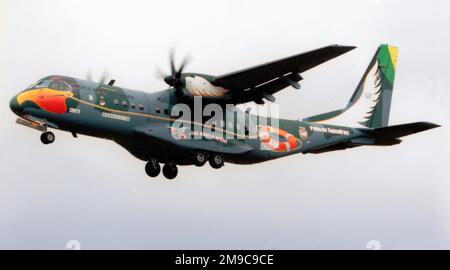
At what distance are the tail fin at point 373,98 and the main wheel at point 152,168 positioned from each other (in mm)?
6277

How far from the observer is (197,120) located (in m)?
27.2

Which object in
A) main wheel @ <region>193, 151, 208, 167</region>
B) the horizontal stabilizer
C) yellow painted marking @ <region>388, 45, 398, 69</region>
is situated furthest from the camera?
yellow painted marking @ <region>388, 45, 398, 69</region>

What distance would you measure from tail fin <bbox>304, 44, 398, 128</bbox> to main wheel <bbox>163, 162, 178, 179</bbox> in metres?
5.82

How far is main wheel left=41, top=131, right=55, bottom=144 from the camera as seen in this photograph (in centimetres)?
2425

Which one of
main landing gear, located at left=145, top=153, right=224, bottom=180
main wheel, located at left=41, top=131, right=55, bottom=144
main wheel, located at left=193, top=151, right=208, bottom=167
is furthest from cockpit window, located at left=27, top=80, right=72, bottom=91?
main wheel, located at left=193, top=151, right=208, bottom=167

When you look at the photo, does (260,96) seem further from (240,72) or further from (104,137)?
(104,137)

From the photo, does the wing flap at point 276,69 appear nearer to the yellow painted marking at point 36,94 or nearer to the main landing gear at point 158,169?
the main landing gear at point 158,169

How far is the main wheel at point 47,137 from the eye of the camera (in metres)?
24.2

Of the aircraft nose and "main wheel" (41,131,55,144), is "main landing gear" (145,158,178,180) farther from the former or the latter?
the aircraft nose

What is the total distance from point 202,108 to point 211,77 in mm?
1057

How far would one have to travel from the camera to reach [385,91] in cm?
3325

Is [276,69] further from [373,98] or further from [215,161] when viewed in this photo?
[373,98]

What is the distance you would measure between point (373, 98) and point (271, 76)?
7.44m
